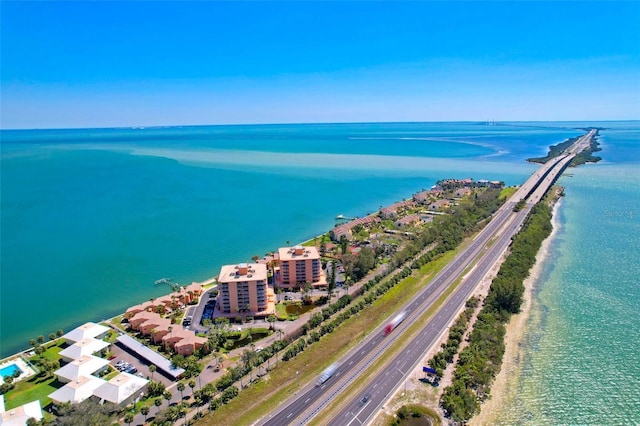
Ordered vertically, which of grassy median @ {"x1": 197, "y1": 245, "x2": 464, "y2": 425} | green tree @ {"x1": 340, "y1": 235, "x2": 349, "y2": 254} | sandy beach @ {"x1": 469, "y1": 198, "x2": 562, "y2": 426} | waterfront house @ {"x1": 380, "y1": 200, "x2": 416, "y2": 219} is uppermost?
waterfront house @ {"x1": 380, "y1": 200, "x2": 416, "y2": 219}

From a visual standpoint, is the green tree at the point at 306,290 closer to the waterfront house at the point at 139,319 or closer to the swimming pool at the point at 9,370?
the waterfront house at the point at 139,319

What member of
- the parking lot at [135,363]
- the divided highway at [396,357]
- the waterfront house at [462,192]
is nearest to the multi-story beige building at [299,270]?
the divided highway at [396,357]

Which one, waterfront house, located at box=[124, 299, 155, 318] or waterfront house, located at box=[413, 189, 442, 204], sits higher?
waterfront house, located at box=[413, 189, 442, 204]

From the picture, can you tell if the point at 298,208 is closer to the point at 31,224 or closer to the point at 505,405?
the point at 31,224

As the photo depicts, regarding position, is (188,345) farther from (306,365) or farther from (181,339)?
(306,365)

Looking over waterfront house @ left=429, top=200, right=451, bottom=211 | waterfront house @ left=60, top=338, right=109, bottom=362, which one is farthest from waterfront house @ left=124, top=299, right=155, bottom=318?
waterfront house @ left=429, top=200, right=451, bottom=211

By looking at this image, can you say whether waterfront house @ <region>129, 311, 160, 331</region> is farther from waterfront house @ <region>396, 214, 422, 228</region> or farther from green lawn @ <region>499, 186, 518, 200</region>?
green lawn @ <region>499, 186, 518, 200</region>

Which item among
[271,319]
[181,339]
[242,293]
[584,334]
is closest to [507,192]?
[584,334]

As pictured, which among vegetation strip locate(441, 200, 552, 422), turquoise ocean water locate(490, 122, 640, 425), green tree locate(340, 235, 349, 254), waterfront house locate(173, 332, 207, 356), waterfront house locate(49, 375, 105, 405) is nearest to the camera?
vegetation strip locate(441, 200, 552, 422)
